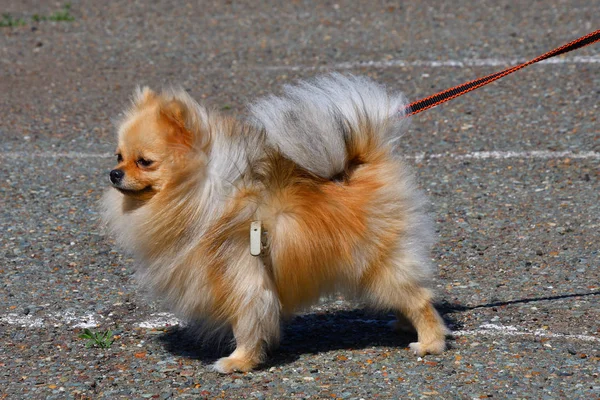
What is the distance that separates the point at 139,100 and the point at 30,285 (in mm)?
1677

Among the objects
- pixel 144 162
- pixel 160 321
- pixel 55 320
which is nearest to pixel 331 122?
pixel 144 162

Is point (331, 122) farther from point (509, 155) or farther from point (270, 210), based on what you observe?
point (509, 155)

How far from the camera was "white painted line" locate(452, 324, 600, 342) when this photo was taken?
175 inches

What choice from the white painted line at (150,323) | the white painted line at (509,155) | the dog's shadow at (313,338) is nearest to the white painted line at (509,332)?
the white painted line at (150,323)

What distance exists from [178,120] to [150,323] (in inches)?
53.6

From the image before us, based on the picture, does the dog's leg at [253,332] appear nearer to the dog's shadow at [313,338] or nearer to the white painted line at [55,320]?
the dog's shadow at [313,338]

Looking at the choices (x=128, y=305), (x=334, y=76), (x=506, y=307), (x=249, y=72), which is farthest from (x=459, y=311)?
(x=249, y=72)

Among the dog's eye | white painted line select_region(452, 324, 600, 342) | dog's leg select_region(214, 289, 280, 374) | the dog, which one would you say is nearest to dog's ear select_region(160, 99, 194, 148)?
the dog

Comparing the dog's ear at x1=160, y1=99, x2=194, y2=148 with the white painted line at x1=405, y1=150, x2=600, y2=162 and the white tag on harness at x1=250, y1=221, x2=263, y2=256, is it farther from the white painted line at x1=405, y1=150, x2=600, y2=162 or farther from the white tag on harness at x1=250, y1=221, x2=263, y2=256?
the white painted line at x1=405, y1=150, x2=600, y2=162

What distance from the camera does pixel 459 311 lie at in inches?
191

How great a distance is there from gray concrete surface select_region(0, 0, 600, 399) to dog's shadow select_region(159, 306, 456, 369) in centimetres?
2

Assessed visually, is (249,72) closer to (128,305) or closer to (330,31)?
(330,31)

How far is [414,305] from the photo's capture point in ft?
14.0

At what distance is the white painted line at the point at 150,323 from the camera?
178 inches
